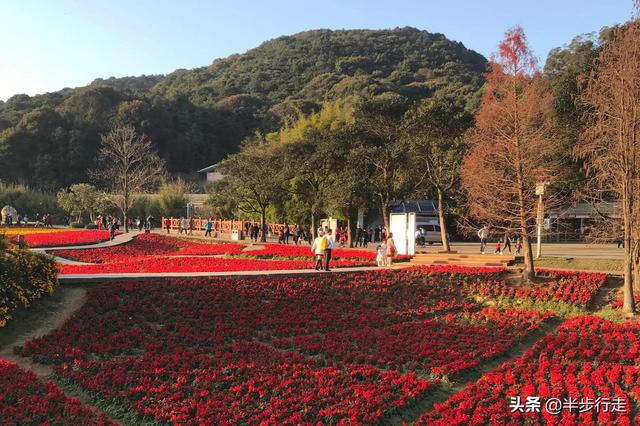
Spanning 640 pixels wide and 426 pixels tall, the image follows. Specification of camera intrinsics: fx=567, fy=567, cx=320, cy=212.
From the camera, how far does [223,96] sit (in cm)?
12650

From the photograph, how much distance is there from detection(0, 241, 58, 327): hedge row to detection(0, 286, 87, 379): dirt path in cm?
21

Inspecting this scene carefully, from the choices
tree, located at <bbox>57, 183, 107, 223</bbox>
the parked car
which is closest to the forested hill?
tree, located at <bbox>57, 183, 107, 223</bbox>

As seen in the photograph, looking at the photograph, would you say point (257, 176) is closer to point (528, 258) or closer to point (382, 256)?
point (382, 256)

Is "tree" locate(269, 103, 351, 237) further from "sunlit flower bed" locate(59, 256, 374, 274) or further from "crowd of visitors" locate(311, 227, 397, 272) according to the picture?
"sunlit flower bed" locate(59, 256, 374, 274)

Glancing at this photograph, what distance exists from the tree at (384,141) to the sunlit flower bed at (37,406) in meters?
22.7

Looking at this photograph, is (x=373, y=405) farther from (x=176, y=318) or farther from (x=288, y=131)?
(x=288, y=131)

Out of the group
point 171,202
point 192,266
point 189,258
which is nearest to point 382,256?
point 192,266

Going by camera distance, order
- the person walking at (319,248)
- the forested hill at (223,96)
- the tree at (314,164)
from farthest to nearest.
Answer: the forested hill at (223,96)
the tree at (314,164)
the person walking at (319,248)

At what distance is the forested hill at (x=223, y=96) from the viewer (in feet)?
264

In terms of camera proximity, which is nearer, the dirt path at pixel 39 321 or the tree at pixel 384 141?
the dirt path at pixel 39 321

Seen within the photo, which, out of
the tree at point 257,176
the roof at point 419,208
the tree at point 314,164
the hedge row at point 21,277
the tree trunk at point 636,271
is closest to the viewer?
the hedge row at point 21,277

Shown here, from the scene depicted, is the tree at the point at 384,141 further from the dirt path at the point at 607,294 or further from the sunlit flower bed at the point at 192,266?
the dirt path at the point at 607,294

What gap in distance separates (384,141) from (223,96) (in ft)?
332

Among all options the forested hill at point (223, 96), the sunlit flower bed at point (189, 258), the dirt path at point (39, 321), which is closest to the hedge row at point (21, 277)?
the dirt path at point (39, 321)
